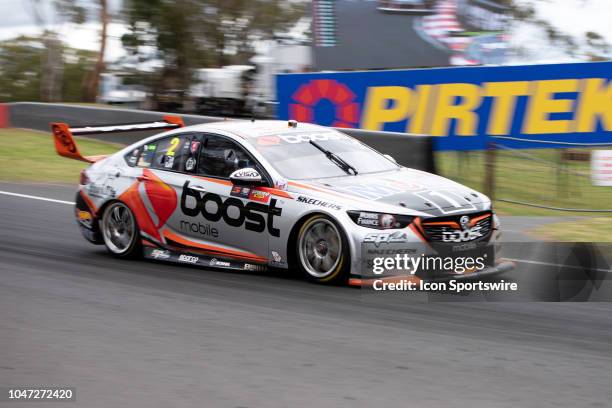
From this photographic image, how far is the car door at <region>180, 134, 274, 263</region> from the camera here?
28.7 ft

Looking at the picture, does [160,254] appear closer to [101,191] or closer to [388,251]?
[101,191]

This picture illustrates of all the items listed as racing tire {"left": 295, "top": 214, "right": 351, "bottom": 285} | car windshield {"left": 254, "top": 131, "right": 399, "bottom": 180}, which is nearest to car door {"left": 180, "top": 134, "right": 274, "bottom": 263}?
car windshield {"left": 254, "top": 131, "right": 399, "bottom": 180}

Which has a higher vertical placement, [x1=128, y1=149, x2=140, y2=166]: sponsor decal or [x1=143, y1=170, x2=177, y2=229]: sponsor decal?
[x1=128, y1=149, x2=140, y2=166]: sponsor decal

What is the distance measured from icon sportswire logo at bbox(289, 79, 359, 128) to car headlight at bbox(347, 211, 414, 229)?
41.2 feet

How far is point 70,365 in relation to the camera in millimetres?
5930

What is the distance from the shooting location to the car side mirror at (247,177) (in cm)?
873

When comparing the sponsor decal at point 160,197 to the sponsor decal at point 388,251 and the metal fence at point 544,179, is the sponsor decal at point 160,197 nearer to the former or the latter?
the sponsor decal at point 388,251

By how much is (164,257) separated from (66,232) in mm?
2739

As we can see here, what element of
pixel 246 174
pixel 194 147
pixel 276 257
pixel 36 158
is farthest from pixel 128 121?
pixel 276 257

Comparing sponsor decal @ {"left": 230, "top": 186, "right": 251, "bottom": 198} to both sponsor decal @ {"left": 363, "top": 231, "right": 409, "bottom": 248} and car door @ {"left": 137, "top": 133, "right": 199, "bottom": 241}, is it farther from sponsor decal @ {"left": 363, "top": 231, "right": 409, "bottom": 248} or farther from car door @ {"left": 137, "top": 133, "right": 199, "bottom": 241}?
sponsor decal @ {"left": 363, "top": 231, "right": 409, "bottom": 248}

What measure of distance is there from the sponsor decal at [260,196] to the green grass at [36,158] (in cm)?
922

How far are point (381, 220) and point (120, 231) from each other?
3.43 meters

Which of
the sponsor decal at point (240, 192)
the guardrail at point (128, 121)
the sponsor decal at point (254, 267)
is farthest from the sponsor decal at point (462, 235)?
the guardrail at point (128, 121)

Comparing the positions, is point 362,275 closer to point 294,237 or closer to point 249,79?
point 294,237
